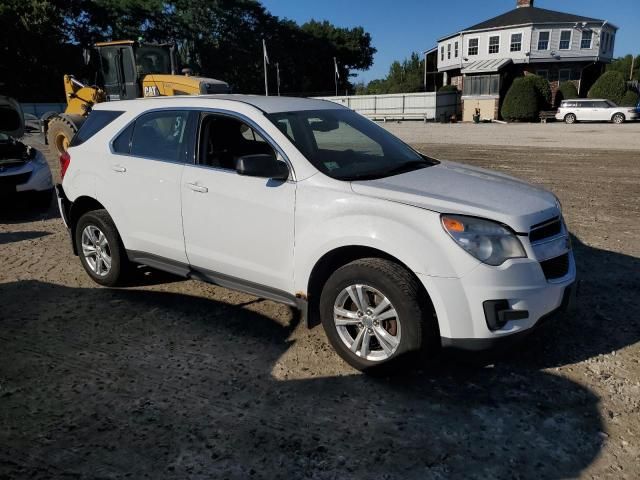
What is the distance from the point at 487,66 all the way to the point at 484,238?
43.4 m

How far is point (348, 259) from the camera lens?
11.6ft

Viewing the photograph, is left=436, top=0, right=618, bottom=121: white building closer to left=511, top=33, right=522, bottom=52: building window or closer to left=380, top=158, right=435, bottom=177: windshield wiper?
left=511, top=33, right=522, bottom=52: building window

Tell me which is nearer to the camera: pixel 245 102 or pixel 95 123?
pixel 245 102

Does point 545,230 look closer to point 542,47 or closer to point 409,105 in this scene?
point 409,105

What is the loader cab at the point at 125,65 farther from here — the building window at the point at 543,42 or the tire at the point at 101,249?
the building window at the point at 543,42

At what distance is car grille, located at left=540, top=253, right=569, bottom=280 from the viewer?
317 cm

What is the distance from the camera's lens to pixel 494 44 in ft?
145

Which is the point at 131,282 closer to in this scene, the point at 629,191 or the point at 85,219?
the point at 85,219

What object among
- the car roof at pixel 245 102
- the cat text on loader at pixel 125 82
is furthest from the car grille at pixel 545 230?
the cat text on loader at pixel 125 82

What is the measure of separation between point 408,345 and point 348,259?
71 cm

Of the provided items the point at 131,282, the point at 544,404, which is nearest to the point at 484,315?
the point at 544,404

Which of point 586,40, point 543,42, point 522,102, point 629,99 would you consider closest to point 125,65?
point 522,102

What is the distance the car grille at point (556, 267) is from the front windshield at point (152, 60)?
41.6 feet

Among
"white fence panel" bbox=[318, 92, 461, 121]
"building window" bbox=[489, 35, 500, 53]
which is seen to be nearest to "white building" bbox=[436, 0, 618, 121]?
"building window" bbox=[489, 35, 500, 53]
